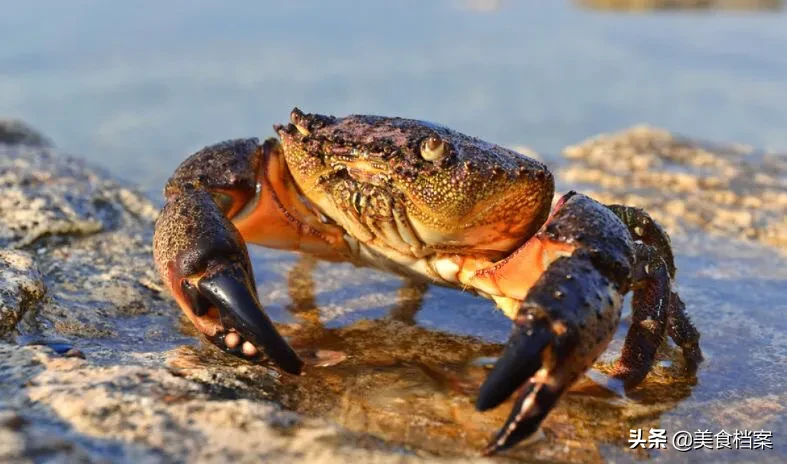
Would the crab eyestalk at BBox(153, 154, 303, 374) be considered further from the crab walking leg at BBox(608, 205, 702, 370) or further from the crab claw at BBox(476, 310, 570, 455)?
the crab walking leg at BBox(608, 205, 702, 370)

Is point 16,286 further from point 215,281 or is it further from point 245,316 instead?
point 245,316

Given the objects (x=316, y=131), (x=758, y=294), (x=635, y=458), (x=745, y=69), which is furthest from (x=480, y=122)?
(x=635, y=458)

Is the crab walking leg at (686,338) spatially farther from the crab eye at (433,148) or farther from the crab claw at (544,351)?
the crab eye at (433,148)

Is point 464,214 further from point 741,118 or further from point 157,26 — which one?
point 157,26

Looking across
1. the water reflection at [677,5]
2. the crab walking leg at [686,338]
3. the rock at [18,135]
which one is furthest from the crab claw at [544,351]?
the water reflection at [677,5]

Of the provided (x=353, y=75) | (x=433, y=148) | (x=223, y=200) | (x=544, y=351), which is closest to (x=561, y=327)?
(x=544, y=351)

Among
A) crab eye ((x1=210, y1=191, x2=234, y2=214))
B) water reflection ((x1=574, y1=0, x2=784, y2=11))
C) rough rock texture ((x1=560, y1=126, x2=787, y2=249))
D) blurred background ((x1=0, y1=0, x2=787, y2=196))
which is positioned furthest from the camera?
water reflection ((x1=574, y1=0, x2=784, y2=11))

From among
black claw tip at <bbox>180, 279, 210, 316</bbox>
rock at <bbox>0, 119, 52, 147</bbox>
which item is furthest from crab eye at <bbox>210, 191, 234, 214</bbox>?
rock at <bbox>0, 119, 52, 147</bbox>
